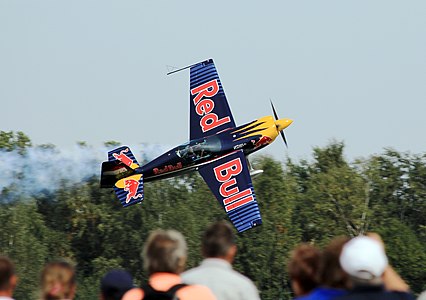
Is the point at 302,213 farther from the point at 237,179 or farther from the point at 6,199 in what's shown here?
the point at 237,179

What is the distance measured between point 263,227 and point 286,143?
773 inches

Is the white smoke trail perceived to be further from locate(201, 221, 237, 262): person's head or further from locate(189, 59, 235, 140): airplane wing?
locate(201, 221, 237, 262): person's head

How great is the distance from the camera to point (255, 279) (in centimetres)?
4953

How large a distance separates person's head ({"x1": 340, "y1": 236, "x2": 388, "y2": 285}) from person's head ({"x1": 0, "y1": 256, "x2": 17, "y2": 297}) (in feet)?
7.51

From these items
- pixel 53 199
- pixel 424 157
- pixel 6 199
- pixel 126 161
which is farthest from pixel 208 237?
pixel 424 157

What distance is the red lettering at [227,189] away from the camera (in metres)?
30.9

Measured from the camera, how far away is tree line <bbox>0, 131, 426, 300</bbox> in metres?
49.4

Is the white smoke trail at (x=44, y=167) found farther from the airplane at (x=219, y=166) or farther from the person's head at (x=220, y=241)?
the person's head at (x=220, y=241)

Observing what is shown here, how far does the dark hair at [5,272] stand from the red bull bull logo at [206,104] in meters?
24.5

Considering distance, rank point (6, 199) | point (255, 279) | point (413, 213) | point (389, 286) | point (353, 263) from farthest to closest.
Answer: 1. point (413, 213)
2. point (255, 279)
3. point (6, 199)
4. point (389, 286)
5. point (353, 263)

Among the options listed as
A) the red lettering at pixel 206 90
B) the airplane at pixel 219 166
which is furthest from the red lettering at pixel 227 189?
the red lettering at pixel 206 90

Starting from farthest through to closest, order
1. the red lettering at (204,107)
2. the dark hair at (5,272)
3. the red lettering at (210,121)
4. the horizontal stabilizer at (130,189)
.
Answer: the red lettering at (204,107) < the red lettering at (210,121) < the horizontal stabilizer at (130,189) < the dark hair at (5,272)

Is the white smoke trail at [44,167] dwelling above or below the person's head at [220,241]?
above

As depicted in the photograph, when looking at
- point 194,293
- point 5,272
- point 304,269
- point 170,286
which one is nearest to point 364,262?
point 304,269
